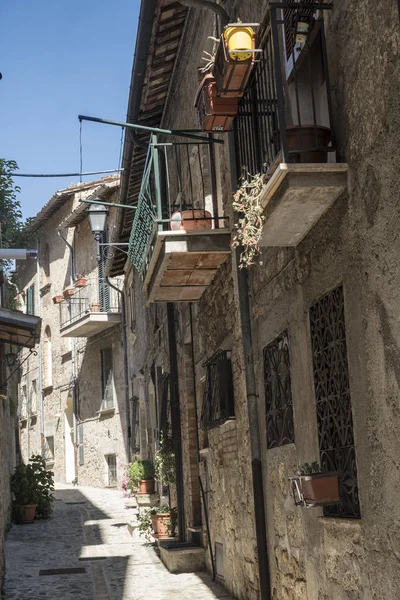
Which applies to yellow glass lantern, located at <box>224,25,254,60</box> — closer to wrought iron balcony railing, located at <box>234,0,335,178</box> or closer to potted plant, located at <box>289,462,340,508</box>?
wrought iron balcony railing, located at <box>234,0,335,178</box>

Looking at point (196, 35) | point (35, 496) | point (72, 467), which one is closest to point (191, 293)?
point (196, 35)

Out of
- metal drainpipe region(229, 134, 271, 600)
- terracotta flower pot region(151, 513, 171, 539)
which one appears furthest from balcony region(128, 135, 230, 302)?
terracotta flower pot region(151, 513, 171, 539)

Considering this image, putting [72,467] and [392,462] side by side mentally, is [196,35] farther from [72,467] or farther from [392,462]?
[72,467]

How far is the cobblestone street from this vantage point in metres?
9.35

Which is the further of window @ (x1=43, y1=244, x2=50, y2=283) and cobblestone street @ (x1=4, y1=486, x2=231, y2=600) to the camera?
window @ (x1=43, y1=244, x2=50, y2=283)

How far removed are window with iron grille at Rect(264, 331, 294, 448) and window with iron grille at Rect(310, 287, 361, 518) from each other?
2.64 ft

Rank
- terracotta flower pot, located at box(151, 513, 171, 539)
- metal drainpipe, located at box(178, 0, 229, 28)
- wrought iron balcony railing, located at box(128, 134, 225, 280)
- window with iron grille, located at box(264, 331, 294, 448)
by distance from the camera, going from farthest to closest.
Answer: terracotta flower pot, located at box(151, 513, 171, 539) → wrought iron balcony railing, located at box(128, 134, 225, 280) → metal drainpipe, located at box(178, 0, 229, 28) → window with iron grille, located at box(264, 331, 294, 448)

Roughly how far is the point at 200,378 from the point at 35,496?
28.5ft

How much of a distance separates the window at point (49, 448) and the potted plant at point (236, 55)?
25284mm

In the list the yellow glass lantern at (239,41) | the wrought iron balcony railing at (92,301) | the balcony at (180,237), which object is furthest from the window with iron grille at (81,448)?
the yellow glass lantern at (239,41)

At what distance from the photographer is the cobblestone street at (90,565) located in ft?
30.7

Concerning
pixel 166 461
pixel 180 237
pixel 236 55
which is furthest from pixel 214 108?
pixel 166 461

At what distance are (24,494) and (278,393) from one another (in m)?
12.5

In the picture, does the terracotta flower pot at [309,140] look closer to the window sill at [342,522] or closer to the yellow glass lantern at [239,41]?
the yellow glass lantern at [239,41]
